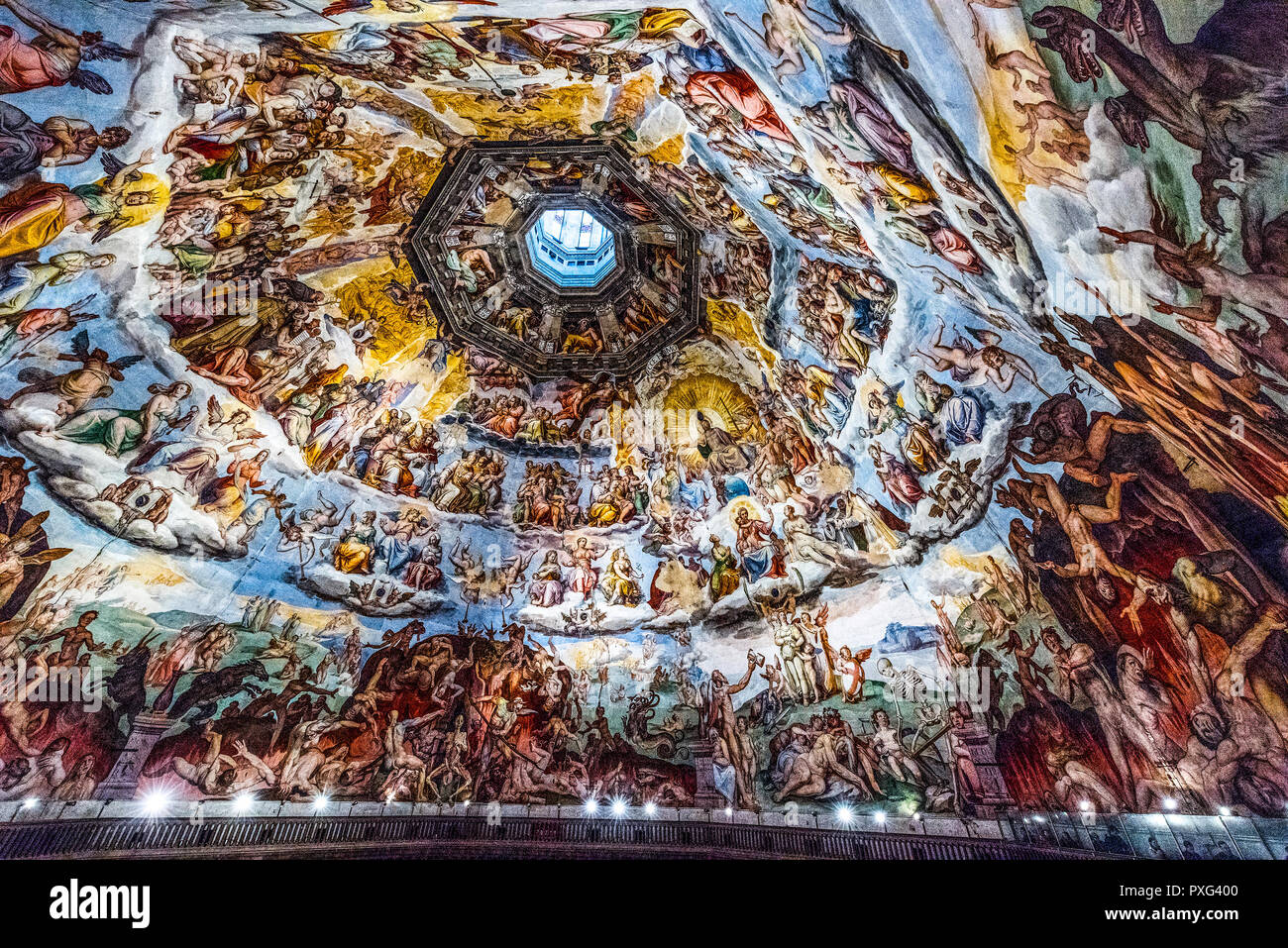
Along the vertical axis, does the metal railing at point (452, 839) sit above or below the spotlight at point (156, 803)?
above

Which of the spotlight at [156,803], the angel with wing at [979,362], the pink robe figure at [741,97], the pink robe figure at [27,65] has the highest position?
the pink robe figure at [741,97]

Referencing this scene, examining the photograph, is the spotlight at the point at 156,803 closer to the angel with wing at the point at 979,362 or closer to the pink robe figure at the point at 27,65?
the pink robe figure at the point at 27,65

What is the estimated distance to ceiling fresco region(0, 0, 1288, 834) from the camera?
21.9ft

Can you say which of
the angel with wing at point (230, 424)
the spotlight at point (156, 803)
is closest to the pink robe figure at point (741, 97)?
the angel with wing at point (230, 424)

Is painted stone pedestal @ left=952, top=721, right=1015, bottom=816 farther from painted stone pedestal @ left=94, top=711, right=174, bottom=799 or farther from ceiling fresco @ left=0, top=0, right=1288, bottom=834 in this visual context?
painted stone pedestal @ left=94, top=711, right=174, bottom=799

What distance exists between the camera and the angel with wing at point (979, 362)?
364 inches

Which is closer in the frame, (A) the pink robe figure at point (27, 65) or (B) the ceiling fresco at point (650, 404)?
(B) the ceiling fresco at point (650, 404)

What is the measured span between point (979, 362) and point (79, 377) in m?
11.3

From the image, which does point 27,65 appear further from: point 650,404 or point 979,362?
point 979,362

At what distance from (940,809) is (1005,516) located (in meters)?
4.29

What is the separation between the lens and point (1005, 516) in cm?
1040

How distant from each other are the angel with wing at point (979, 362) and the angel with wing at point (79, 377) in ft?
33.9

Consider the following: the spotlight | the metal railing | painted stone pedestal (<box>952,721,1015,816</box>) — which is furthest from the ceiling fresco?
the metal railing
